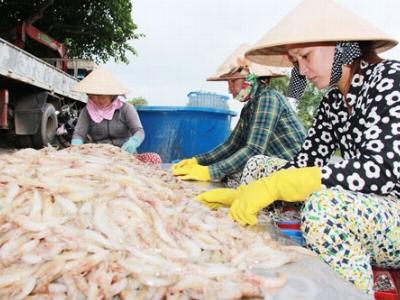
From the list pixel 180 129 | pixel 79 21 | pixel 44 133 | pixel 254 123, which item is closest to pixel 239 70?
pixel 254 123

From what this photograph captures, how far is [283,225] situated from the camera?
2.91 m

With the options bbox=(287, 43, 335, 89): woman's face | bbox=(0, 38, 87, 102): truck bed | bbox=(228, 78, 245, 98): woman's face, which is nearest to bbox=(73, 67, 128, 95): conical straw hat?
bbox=(228, 78, 245, 98): woman's face

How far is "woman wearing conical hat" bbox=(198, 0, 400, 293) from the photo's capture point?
2.17m

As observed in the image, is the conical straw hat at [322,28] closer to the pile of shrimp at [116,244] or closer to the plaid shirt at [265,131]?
the pile of shrimp at [116,244]

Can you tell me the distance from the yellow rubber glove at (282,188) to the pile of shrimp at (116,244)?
0.13 meters

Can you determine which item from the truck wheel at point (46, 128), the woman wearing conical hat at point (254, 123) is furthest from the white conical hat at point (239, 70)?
the truck wheel at point (46, 128)

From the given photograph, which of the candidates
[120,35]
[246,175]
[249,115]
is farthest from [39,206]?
[120,35]

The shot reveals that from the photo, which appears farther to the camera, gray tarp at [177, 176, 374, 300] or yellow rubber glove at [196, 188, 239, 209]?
yellow rubber glove at [196, 188, 239, 209]

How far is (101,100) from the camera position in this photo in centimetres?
629

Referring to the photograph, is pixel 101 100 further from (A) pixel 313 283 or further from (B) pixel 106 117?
(A) pixel 313 283

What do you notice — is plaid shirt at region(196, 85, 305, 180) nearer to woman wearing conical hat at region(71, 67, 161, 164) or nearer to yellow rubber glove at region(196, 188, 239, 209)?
yellow rubber glove at region(196, 188, 239, 209)

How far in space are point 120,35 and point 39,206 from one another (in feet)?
85.9

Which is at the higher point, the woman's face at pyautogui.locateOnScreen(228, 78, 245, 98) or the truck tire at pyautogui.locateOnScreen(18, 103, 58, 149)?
the woman's face at pyautogui.locateOnScreen(228, 78, 245, 98)

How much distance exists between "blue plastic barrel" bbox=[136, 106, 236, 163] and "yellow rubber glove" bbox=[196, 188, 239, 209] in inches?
174
